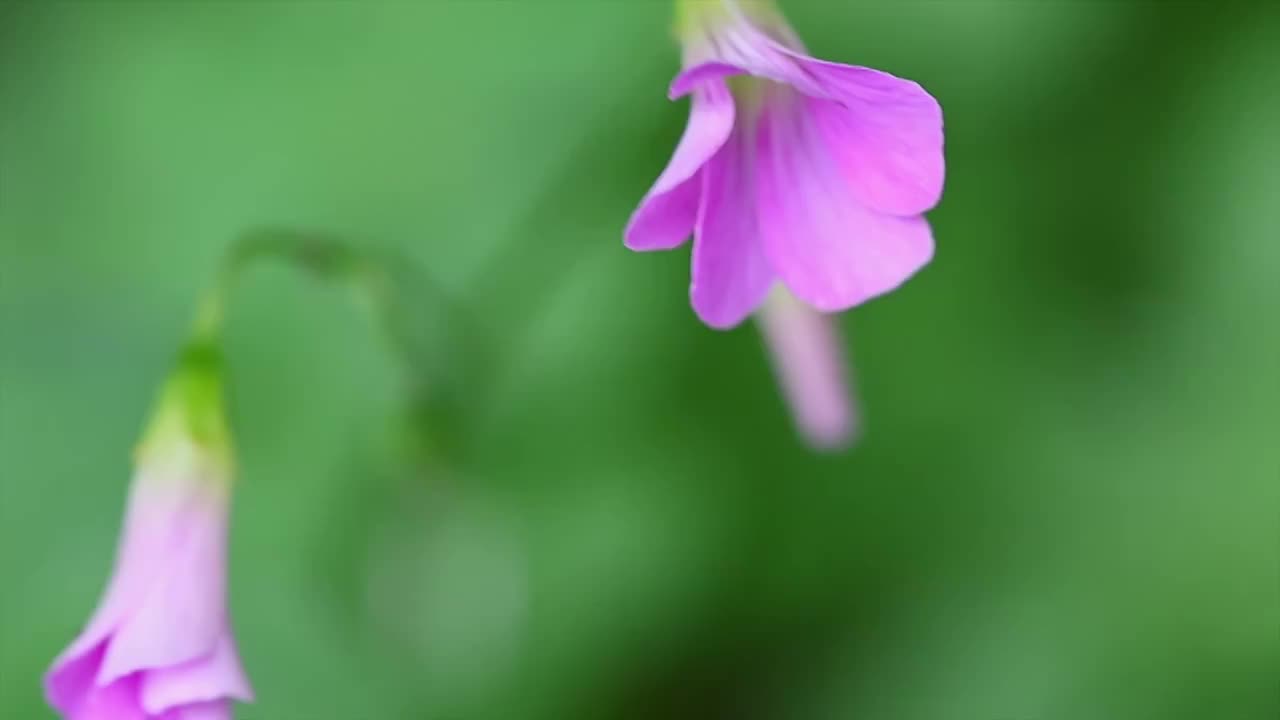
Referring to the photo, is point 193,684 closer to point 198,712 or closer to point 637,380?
point 198,712

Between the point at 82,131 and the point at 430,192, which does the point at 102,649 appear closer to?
the point at 430,192

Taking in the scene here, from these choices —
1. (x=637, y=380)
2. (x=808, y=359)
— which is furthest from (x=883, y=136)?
(x=637, y=380)

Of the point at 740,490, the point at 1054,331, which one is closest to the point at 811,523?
the point at 740,490

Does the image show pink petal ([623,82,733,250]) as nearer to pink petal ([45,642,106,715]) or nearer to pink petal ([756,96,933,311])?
pink petal ([756,96,933,311])

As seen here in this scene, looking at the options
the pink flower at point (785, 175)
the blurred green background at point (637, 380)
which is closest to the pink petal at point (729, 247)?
the pink flower at point (785, 175)

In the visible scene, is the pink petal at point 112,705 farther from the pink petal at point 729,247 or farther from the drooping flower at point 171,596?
the pink petal at point 729,247

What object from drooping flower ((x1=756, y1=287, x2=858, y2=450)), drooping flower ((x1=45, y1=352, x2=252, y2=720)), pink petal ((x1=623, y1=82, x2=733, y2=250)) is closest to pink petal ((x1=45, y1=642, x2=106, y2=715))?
drooping flower ((x1=45, y1=352, x2=252, y2=720))
